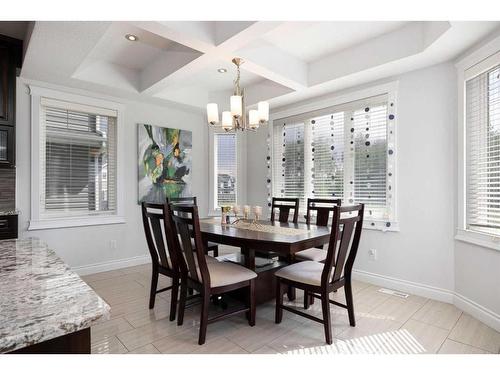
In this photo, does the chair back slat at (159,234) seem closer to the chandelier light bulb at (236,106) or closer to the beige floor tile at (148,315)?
the beige floor tile at (148,315)

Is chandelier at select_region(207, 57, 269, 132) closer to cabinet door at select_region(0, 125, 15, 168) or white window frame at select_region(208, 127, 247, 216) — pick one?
white window frame at select_region(208, 127, 247, 216)

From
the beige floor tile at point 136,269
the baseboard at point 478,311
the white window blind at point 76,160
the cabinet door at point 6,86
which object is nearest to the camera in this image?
the baseboard at point 478,311

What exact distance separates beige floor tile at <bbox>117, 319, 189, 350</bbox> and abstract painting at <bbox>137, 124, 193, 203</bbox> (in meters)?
2.23

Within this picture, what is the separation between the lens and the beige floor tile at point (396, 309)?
2.55 metres

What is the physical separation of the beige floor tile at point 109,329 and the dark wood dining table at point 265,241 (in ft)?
3.17

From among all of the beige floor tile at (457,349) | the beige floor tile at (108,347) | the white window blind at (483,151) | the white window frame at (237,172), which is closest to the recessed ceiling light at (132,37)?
the white window frame at (237,172)

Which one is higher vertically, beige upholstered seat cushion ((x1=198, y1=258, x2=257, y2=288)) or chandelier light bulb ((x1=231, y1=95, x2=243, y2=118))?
chandelier light bulb ((x1=231, y1=95, x2=243, y2=118))

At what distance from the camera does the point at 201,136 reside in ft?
16.1

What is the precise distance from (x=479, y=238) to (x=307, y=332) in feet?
5.76

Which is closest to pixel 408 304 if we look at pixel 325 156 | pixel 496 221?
pixel 496 221

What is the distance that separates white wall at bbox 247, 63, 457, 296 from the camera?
288 centimetres

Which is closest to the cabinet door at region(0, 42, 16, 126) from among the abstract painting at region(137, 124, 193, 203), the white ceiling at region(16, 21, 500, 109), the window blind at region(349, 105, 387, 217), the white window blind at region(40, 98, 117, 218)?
the white ceiling at region(16, 21, 500, 109)

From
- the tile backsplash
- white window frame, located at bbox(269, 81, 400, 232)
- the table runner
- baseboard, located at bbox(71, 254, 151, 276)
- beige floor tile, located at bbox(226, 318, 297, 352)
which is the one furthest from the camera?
baseboard, located at bbox(71, 254, 151, 276)

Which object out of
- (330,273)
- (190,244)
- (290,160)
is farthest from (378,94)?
(190,244)
